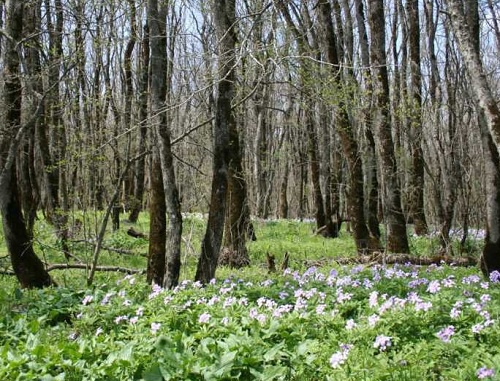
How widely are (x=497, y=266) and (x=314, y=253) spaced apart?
5.41 metres

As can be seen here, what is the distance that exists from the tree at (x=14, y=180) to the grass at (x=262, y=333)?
3.82 feet

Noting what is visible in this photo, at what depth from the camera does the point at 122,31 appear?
10039 millimetres

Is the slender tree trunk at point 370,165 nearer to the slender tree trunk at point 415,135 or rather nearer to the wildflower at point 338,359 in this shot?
the slender tree trunk at point 415,135

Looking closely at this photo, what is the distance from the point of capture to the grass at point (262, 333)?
3328 mm

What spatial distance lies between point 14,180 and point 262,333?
16.7 feet

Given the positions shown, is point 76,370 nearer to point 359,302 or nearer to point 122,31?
point 359,302

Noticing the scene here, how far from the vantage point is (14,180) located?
24.8ft

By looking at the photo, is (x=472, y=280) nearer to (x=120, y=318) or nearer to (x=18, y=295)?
(x=120, y=318)

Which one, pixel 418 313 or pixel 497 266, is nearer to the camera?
pixel 418 313

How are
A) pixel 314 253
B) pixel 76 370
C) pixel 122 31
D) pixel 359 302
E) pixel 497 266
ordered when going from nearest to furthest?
pixel 76 370 → pixel 359 302 → pixel 497 266 → pixel 122 31 → pixel 314 253

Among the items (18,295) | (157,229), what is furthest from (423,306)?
(18,295)

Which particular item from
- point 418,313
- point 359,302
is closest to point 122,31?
point 359,302

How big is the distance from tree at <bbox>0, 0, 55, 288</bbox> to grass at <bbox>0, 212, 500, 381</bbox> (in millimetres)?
1165

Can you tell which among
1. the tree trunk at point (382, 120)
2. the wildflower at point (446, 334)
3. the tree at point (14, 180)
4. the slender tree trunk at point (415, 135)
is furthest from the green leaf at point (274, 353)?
the slender tree trunk at point (415, 135)
